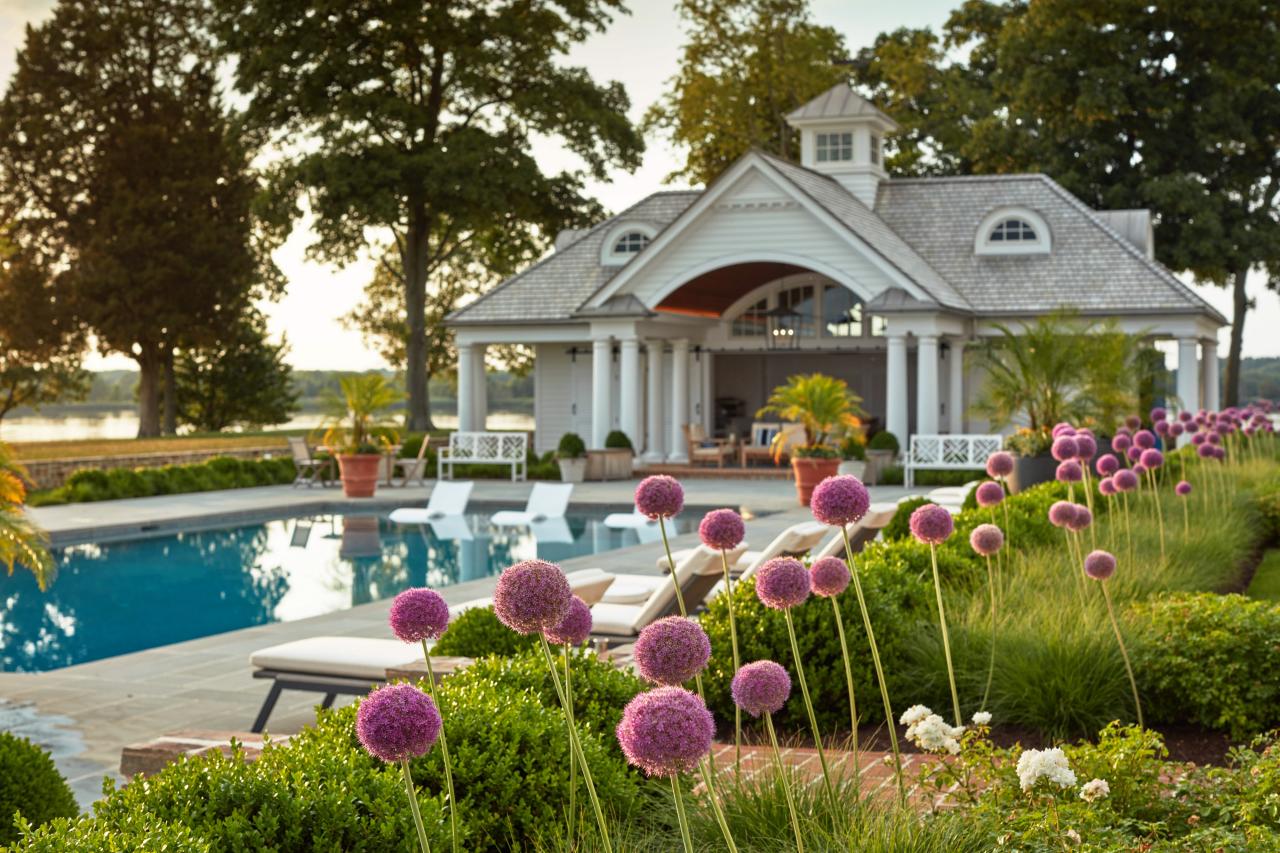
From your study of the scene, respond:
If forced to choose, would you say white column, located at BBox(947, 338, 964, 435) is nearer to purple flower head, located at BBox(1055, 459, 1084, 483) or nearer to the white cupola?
the white cupola

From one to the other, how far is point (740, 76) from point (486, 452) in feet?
58.4

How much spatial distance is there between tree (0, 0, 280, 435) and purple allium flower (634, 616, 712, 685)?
3710cm

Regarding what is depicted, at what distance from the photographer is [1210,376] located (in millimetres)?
30953

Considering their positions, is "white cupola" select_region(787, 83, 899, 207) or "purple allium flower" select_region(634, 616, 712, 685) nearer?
"purple allium flower" select_region(634, 616, 712, 685)

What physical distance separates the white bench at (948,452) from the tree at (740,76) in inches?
673

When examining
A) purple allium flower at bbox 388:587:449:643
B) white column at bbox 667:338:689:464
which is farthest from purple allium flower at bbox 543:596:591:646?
white column at bbox 667:338:689:464

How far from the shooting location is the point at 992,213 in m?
29.2

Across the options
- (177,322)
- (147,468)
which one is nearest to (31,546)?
(147,468)

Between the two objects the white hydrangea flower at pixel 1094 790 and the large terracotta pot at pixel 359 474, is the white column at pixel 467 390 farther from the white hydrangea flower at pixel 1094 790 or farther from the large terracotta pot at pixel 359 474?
the white hydrangea flower at pixel 1094 790

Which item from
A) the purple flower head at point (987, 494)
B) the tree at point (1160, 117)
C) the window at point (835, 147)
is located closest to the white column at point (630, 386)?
the window at point (835, 147)

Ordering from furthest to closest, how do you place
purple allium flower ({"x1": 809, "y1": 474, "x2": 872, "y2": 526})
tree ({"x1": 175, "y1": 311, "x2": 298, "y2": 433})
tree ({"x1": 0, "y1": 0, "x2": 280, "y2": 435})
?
1. tree ({"x1": 175, "y1": 311, "x2": 298, "y2": 433})
2. tree ({"x1": 0, "y1": 0, "x2": 280, "y2": 435})
3. purple allium flower ({"x1": 809, "y1": 474, "x2": 872, "y2": 526})

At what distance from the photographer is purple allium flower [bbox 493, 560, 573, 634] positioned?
8.52 feet

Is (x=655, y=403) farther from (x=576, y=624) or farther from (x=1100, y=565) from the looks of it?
(x=576, y=624)

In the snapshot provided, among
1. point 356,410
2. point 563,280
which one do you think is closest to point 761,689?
point 356,410
